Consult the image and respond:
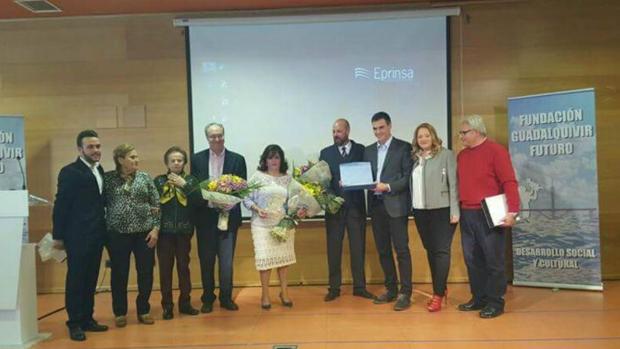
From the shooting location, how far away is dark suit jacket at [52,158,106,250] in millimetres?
3676

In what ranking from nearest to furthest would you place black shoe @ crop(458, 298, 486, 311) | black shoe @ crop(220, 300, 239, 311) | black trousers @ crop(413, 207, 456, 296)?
black trousers @ crop(413, 207, 456, 296)
black shoe @ crop(458, 298, 486, 311)
black shoe @ crop(220, 300, 239, 311)

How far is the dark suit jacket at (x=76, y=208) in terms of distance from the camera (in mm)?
3676

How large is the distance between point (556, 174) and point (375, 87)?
1930 millimetres

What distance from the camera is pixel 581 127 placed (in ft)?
15.5

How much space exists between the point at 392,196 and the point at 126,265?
86.1 inches

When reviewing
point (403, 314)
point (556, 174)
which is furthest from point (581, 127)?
point (403, 314)

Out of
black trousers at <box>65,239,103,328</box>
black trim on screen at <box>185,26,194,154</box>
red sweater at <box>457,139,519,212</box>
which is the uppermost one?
black trim on screen at <box>185,26,194,154</box>

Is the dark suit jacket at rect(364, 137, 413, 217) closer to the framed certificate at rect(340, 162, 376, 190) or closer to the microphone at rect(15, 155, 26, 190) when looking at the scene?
the framed certificate at rect(340, 162, 376, 190)

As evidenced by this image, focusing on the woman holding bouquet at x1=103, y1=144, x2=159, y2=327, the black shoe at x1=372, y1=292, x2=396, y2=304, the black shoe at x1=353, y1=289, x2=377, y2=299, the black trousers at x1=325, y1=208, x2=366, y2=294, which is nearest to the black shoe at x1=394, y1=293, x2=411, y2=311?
the black shoe at x1=372, y1=292, x2=396, y2=304

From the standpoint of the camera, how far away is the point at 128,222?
3844 mm

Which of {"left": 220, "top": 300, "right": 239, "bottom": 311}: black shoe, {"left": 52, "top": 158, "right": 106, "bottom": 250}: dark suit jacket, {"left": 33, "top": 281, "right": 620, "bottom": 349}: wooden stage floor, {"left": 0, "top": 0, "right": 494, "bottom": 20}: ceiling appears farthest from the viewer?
{"left": 0, "top": 0, "right": 494, "bottom": 20}: ceiling

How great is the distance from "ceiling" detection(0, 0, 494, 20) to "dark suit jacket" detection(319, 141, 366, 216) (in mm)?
1576

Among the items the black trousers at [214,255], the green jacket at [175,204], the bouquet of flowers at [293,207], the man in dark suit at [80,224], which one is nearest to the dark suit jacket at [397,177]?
the bouquet of flowers at [293,207]

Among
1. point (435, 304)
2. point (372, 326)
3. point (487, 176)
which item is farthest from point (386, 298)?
point (487, 176)
